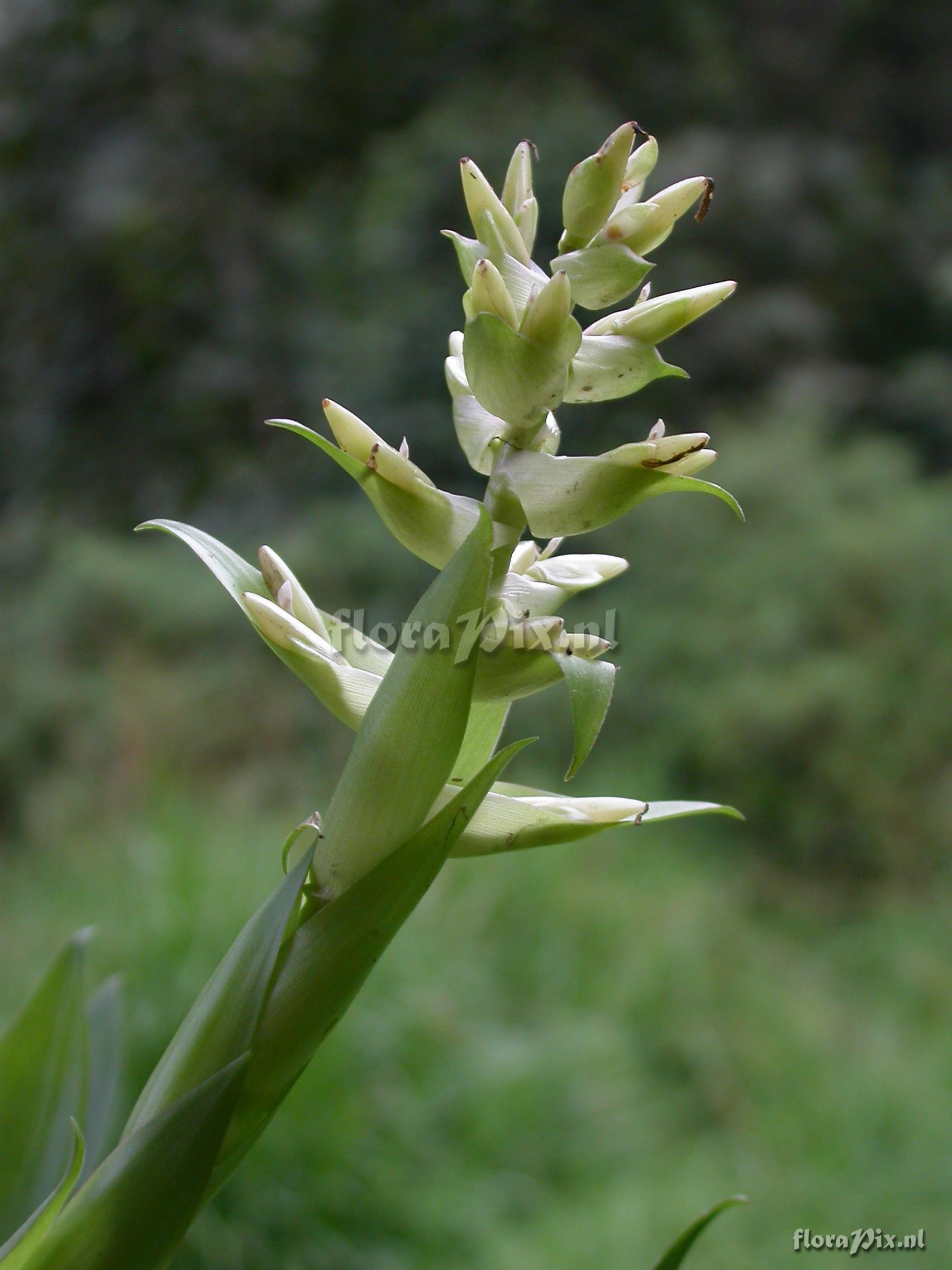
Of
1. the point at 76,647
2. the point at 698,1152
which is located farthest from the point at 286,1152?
the point at 76,647

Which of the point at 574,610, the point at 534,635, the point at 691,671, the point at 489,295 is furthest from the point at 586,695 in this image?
the point at 574,610

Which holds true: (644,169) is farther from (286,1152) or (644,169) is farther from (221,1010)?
(286,1152)

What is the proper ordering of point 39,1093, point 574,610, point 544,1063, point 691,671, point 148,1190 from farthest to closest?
point 574,610, point 691,671, point 544,1063, point 39,1093, point 148,1190

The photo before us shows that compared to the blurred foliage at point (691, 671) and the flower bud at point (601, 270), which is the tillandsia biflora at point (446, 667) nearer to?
the flower bud at point (601, 270)

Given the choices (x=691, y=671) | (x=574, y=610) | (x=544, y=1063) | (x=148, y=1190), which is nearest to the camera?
(x=148, y=1190)

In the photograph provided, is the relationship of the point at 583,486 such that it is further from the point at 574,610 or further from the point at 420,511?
the point at 574,610

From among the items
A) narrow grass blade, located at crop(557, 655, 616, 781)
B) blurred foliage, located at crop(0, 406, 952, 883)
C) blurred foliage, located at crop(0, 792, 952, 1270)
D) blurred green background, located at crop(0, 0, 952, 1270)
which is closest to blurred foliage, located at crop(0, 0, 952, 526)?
blurred green background, located at crop(0, 0, 952, 1270)

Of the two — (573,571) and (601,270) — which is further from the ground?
(601,270)
